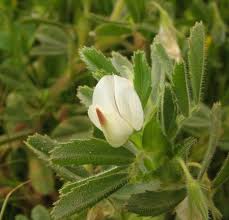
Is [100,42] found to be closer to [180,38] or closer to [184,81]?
[180,38]

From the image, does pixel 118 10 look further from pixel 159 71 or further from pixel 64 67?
pixel 159 71

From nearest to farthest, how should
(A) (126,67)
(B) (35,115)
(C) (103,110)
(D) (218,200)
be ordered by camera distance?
1. (C) (103,110)
2. (A) (126,67)
3. (D) (218,200)
4. (B) (35,115)

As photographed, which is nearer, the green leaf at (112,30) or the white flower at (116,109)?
the white flower at (116,109)

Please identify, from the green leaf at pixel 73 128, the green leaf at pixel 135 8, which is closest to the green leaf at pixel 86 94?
the green leaf at pixel 73 128

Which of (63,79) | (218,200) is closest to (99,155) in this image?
(218,200)

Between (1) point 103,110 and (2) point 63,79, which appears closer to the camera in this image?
(1) point 103,110

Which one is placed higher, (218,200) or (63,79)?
(63,79)

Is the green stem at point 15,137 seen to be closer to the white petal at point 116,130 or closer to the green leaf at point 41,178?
the green leaf at point 41,178

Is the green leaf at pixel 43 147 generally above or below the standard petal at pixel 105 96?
below
